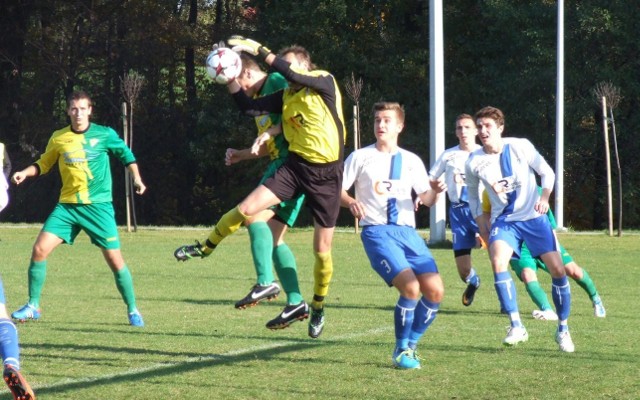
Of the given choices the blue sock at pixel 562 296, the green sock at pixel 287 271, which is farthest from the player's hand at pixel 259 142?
the blue sock at pixel 562 296

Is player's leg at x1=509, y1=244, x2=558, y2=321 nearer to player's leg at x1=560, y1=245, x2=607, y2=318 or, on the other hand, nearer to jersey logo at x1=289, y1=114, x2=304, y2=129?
player's leg at x1=560, y1=245, x2=607, y2=318

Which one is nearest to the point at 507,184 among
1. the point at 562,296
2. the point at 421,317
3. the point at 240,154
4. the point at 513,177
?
the point at 513,177

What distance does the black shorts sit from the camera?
843 cm

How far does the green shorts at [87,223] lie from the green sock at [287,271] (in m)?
2.11

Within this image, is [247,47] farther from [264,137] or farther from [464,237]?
[464,237]

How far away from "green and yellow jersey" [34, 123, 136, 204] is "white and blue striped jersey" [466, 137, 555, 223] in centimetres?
350

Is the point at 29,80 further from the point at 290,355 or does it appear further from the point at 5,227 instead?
the point at 290,355

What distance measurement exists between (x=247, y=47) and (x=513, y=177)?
2465mm

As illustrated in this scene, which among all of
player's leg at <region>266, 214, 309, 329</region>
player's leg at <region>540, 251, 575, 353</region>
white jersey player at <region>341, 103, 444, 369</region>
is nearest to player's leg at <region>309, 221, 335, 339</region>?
player's leg at <region>266, 214, 309, 329</region>

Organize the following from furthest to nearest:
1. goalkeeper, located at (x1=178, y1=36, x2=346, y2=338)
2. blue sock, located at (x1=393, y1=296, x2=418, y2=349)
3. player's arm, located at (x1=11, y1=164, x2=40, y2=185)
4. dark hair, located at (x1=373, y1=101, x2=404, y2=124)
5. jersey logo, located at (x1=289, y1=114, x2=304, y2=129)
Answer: player's arm, located at (x1=11, y1=164, x2=40, y2=185), jersey logo, located at (x1=289, y1=114, x2=304, y2=129), goalkeeper, located at (x1=178, y1=36, x2=346, y2=338), dark hair, located at (x1=373, y1=101, x2=404, y2=124), blue sock, located at (x1=393, y1=296, x2=418, y2=349)

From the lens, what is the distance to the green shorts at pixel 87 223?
10758 millimetres

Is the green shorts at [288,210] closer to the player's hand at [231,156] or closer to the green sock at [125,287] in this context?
the player's hand at [231,156]

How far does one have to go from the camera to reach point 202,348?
29.5 feet

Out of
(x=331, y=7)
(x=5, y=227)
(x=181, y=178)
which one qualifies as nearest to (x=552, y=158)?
(x=331, y=7)
